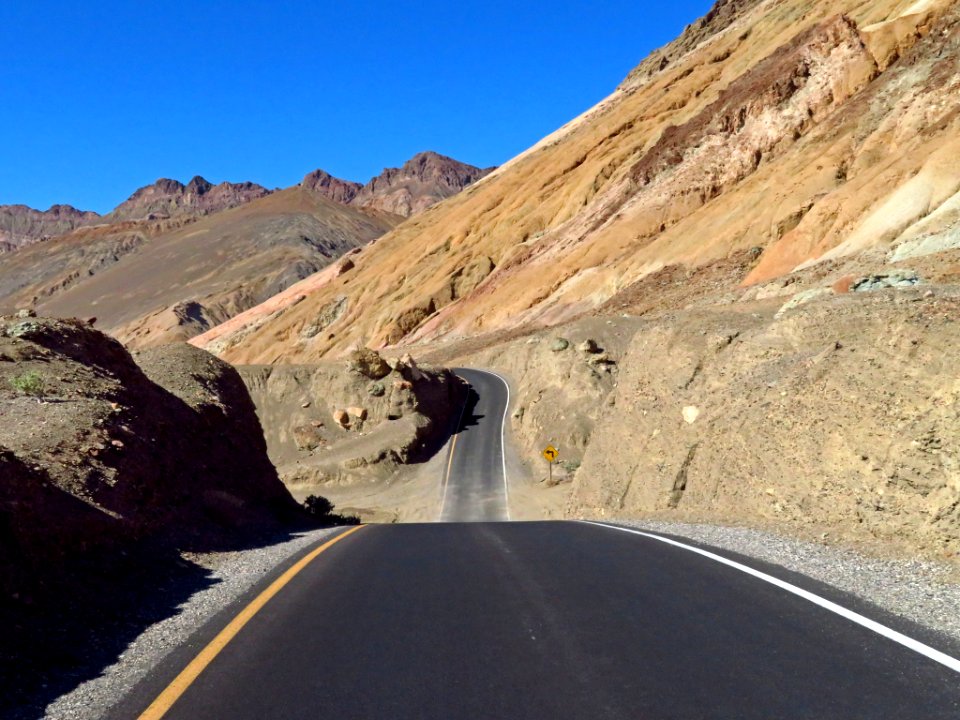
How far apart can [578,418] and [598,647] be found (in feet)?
128

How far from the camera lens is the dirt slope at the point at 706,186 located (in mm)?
46406

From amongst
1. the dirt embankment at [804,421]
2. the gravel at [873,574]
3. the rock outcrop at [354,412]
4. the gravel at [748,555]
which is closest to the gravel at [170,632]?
the gravel at [748,555]

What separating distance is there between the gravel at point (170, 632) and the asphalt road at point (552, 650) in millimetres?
149

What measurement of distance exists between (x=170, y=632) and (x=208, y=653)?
0.81 metres

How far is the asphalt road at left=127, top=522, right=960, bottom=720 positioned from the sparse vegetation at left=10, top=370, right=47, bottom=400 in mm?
6798

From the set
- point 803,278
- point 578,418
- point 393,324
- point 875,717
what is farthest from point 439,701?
point 393,324

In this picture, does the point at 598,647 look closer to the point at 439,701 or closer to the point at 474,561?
the point at 439,701

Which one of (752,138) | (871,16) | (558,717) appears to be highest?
(871,16)

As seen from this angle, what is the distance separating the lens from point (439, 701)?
15.8 ft

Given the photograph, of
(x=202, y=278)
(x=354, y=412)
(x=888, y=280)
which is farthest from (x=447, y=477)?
(x=202, y=278)

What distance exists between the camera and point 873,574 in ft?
26.0

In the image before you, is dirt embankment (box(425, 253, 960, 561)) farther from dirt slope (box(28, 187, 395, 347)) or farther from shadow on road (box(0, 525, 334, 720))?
dirt slope (box(28, 187, 395, 347))

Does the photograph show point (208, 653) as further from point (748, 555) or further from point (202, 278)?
point (202, 278)

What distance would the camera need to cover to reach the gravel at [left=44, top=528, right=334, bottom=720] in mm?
4996
